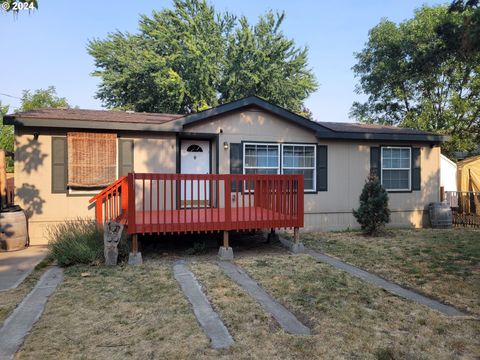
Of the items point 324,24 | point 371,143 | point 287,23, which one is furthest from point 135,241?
point 287,23

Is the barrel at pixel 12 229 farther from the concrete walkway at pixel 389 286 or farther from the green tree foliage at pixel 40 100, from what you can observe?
the green tree foliage at pixel 40 100

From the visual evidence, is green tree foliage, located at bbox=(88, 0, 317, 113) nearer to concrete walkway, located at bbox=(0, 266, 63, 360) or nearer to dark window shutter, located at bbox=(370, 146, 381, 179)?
dark window shutter, located at bbox=(370, 146, 381, 179)

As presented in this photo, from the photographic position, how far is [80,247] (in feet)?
18.6

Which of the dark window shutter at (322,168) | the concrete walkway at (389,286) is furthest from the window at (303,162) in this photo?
the concrete walkway at (389,286)

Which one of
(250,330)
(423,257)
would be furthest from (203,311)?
(423,257)

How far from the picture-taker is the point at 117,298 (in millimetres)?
4148

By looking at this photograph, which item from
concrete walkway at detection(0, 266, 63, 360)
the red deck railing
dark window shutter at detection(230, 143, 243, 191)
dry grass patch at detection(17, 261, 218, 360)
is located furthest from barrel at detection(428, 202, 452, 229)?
concrete walkway at detection(0, 266, 63, 360)

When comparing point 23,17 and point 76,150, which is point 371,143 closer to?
point 76,150

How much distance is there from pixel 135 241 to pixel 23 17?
11.4 feet

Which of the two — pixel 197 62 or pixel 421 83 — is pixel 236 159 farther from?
pixel 421 83

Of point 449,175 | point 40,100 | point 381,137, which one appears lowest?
point 449,175

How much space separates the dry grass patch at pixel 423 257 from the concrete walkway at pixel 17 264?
200 inches

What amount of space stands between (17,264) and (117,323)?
350 centimetres

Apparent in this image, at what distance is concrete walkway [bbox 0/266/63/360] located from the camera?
116 inches
